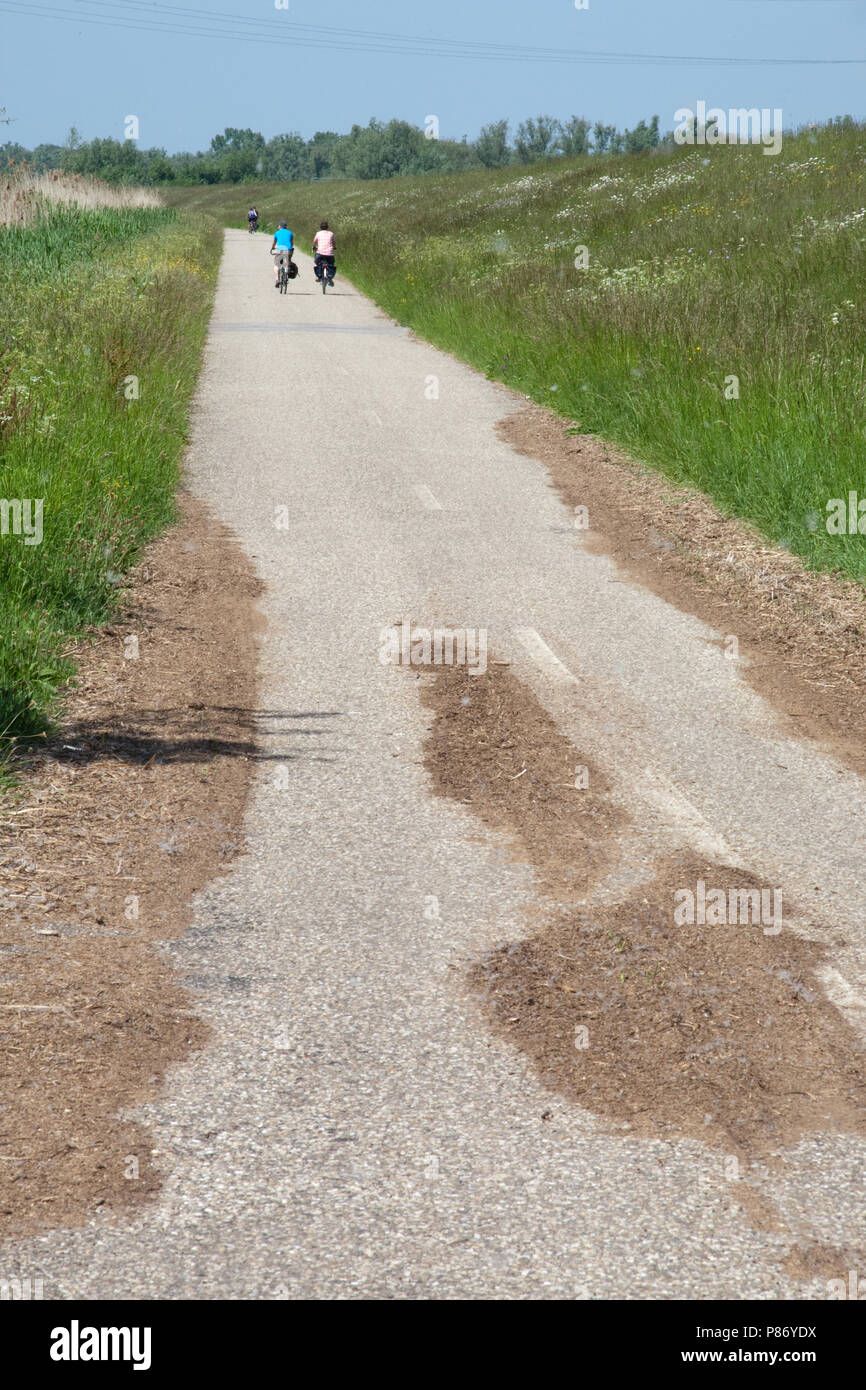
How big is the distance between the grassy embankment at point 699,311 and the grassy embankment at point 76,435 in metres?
4.89

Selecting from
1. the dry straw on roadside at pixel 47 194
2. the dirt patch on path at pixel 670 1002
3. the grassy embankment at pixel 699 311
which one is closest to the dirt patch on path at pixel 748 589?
the grassy embankment at pixel 699 311

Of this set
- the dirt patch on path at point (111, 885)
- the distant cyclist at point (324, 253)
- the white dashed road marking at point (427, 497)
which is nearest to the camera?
the dirt patch on path at point (111, 885)

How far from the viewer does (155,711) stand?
22.1 feet

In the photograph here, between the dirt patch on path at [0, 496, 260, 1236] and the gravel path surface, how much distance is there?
0.41 feet

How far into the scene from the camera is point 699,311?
48.1 feet

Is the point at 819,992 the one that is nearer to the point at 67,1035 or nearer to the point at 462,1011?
the point at 462,1011

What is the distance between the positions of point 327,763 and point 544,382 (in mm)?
12215

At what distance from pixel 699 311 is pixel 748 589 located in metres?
6.68

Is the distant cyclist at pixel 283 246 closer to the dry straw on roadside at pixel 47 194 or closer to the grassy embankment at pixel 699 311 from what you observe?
the grassy embankment at pixel 699 311

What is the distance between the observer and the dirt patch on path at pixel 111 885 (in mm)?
3330

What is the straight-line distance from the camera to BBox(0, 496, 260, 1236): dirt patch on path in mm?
3330

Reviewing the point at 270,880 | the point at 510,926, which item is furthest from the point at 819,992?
the point at 270,880

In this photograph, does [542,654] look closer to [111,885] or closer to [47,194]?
[111,885]
